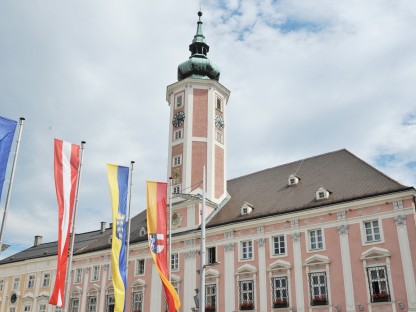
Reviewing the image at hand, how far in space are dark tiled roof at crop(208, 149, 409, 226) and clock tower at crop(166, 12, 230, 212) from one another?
285 centimetres

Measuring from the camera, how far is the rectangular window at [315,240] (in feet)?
110

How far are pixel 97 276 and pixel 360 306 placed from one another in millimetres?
27715

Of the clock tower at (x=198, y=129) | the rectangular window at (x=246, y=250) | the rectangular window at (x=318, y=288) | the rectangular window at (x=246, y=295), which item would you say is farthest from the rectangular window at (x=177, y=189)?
the rectangular window at (x=318, y=288)

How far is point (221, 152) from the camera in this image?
46.5 metres

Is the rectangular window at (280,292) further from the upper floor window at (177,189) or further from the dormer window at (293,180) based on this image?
the upper floor window at (177,189)

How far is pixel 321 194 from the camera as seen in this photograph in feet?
116

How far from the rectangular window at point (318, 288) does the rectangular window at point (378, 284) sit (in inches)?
128

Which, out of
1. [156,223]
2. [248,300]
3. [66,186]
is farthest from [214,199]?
[66,186]

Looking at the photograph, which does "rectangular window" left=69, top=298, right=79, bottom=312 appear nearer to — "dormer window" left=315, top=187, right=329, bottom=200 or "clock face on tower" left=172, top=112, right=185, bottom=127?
"clock face on tower" left=172, top=112, right=185, bottom=127

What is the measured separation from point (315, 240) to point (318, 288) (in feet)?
11.7

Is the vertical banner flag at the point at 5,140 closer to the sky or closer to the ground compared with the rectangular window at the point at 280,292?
closer to the sky

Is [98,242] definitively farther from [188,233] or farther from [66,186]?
[66,186]

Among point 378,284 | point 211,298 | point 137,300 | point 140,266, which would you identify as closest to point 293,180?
point 211,298

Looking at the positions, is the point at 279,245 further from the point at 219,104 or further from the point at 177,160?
the point at 219,104
